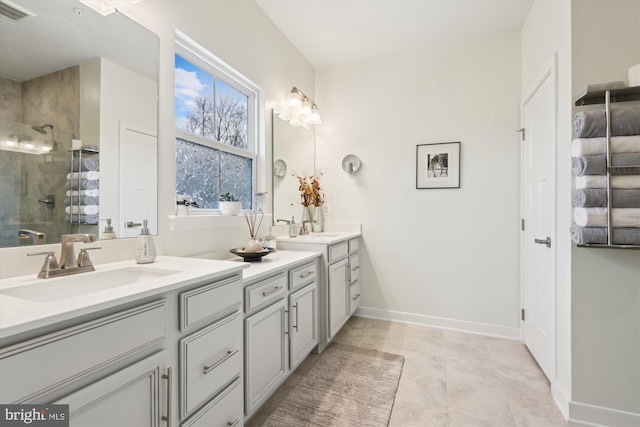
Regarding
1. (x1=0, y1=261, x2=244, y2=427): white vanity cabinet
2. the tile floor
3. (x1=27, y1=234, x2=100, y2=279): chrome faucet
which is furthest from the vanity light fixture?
the tile floor

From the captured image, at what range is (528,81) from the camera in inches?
94.7

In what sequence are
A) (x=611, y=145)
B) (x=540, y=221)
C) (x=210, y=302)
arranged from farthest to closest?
(x=540, y=221), (x=611, y=145), (x=210, y=302)

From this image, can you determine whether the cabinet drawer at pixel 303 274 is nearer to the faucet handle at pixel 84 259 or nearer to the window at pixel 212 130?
the window at pixel 212 130

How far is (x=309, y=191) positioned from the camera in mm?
3088

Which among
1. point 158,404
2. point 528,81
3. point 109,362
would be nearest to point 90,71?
point 109,362

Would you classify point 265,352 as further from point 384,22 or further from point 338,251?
point 384,22

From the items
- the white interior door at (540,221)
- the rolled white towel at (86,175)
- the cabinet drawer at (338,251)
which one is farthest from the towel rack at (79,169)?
the white interior door at (540,221)

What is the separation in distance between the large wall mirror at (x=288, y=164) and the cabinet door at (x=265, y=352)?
115 cm

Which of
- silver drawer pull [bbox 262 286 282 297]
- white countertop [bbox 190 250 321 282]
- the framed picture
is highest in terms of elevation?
the framed picture

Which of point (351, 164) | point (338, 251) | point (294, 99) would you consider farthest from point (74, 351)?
point (351, 164)

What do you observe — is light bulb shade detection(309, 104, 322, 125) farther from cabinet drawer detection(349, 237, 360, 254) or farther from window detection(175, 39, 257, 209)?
cabinet drawer detection(349, 237, 360, 254)

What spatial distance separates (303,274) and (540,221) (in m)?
1.79

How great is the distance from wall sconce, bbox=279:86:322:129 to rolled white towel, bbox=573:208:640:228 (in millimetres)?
2352

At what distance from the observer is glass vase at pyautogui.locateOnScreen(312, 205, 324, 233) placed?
3197 mm
